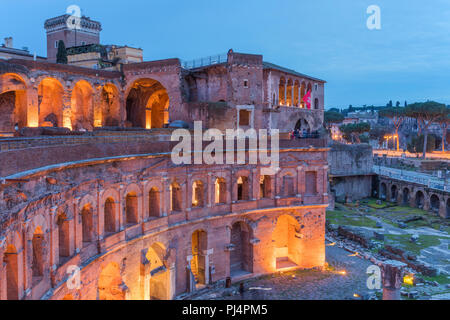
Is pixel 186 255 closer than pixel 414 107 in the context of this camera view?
Yes

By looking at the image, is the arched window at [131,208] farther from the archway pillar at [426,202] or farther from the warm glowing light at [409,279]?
the archway pillar at [426,202]

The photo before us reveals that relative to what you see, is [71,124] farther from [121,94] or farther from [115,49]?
[115,49]

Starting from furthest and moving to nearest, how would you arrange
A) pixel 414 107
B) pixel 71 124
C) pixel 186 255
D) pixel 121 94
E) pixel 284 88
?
1. pixel 414 107
2. pixel 284 88
3. pixel 121 94
4. pixel 71 124
5. pixel 186 255

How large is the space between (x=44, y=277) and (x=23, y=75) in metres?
→ 17.2

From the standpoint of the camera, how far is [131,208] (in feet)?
56.0

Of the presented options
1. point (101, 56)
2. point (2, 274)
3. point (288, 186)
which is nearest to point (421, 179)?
point (288, 186)

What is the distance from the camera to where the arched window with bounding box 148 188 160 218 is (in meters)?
18.4

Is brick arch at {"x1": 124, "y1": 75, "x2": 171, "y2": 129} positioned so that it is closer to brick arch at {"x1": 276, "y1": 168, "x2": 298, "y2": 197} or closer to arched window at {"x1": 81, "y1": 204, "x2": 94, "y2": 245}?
brick arch at {"x1": 276, "y1": 168, "x2": 298, "y2": 197}

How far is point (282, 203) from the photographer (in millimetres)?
23828

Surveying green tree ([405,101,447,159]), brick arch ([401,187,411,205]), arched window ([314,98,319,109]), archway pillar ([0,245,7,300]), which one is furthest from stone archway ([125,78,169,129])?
green tree ([405,101,447,159])

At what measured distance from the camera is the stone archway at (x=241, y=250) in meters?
22.9

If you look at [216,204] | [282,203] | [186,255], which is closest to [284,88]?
[282,203]

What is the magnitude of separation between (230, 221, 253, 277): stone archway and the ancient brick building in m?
0.06

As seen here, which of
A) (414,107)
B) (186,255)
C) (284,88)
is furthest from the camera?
(414,107)
